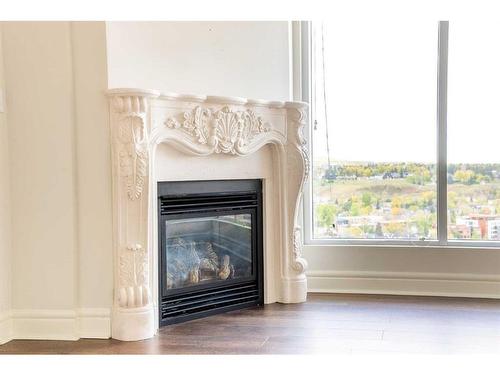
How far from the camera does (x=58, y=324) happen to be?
3410 mm

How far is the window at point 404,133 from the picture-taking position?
4.41m

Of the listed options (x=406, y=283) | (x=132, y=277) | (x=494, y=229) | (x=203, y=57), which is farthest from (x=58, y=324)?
(x=494, y=229)

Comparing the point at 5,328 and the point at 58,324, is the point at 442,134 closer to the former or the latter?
the point at 58,324

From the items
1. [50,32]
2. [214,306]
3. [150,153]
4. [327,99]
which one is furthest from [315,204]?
[50,32]

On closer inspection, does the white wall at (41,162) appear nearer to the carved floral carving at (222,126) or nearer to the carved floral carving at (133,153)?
the carved floral carving at (133,153)

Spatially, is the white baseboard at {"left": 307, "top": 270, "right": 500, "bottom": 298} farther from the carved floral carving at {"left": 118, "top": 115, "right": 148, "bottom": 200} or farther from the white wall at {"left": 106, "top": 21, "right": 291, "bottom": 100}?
the carved floral carving at {"left": 118, "top": 115, "right": 148, "bottom": 200}

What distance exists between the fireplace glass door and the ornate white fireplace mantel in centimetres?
16

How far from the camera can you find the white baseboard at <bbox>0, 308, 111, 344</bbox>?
11.2ft

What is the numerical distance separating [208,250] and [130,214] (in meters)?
0.75

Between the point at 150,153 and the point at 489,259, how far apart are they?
2.40 metres

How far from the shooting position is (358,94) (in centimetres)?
459

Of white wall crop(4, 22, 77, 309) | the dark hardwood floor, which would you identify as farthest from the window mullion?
white wall crop(4, 22, 77, 309)

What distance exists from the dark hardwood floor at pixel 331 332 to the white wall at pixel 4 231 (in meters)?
0.14

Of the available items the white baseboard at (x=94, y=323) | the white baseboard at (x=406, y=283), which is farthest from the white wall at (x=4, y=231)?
→ the white baseboard at (x=406, y=283)
